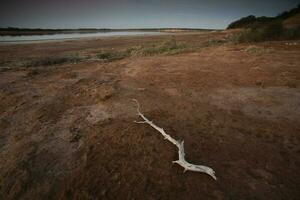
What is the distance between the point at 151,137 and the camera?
15.2ft

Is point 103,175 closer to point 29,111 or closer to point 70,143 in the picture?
point 70,143

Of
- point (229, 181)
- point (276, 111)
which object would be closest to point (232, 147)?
point (229, 181)

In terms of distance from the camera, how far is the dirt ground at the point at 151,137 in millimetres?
3340

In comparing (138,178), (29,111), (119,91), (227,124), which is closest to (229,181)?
(138,178)

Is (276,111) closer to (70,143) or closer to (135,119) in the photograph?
(135,119)

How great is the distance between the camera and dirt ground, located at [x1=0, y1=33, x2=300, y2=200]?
3340 millimetres

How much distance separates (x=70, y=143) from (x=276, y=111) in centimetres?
520

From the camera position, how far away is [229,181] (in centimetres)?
336

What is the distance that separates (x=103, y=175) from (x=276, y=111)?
471cm

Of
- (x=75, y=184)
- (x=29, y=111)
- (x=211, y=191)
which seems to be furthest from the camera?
(x=29, y=111)

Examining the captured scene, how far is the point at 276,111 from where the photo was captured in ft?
18.5

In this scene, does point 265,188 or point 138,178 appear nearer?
point 265,188

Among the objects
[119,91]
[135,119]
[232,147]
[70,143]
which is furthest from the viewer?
[119,91]

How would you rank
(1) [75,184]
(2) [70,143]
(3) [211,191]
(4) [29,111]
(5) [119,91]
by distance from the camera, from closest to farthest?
(3) [211,191]
(1) [75,184]
(2) [70,143]
(4) [29,111]
(5) [119,91]
